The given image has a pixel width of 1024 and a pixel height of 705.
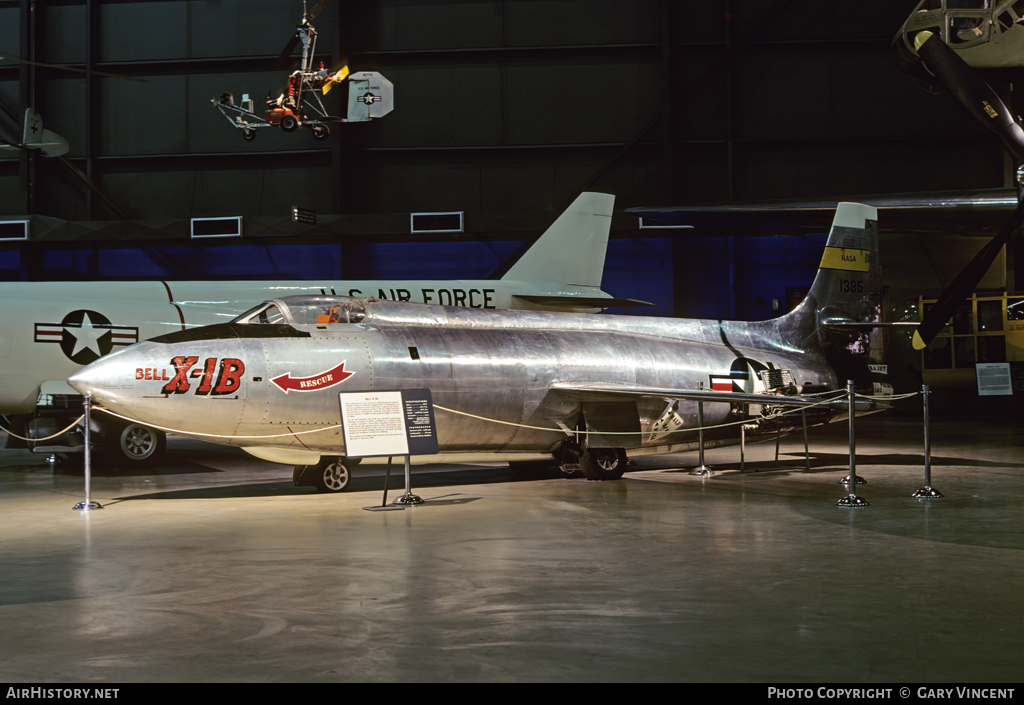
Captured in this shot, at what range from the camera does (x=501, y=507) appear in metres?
9.28

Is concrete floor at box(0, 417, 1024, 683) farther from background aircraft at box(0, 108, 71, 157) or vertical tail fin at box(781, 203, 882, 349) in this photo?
background aircraft at box(0, 108, 71, 157)

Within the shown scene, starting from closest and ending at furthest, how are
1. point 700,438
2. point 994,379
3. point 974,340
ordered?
point 700,438
point 994,379
point 974,340

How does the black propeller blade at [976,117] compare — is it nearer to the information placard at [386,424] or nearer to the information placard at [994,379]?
the information placard at [994,379]

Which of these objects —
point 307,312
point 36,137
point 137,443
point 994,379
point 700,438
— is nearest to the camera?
point 307,312

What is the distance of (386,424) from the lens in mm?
9344

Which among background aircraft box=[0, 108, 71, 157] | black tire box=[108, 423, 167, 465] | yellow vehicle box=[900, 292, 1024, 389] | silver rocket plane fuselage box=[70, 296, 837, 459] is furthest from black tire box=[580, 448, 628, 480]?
background aircraft box=[0, 108, 71, 157]

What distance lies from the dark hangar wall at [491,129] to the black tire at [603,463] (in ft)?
43.5

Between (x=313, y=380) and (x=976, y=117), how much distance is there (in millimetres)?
10766

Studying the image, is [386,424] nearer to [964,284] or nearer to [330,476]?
[330,476]

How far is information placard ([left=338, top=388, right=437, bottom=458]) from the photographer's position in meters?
9.13

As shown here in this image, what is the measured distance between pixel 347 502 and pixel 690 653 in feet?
19.7

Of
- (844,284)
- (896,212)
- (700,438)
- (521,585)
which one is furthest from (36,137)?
(521,585)

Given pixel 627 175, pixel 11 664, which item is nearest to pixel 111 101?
pixel 627 175

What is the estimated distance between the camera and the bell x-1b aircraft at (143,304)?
546 inches
